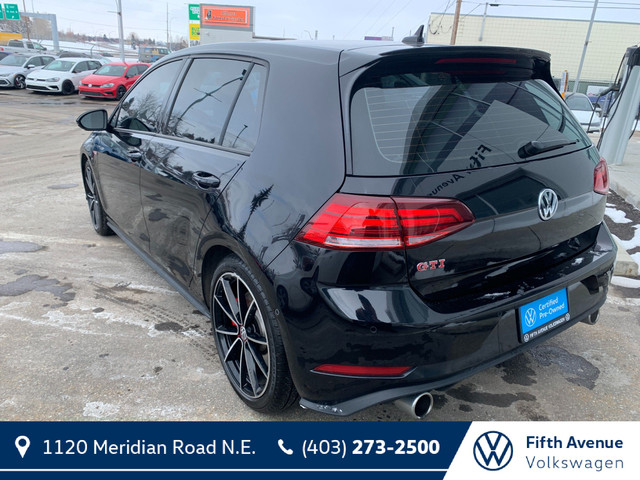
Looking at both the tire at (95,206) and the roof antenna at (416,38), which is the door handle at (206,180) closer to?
the roof antenna at (416,38)

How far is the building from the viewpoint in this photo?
51312mm

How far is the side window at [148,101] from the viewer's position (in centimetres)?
335

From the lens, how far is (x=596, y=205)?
2.54m

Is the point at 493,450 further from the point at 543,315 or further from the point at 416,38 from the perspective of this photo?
the point at 416,38

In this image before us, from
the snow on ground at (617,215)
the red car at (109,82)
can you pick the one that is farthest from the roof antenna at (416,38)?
the red car at (109,82)

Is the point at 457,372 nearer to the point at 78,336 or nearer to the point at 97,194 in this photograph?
the point at 78,336

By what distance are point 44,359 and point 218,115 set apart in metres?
1.74

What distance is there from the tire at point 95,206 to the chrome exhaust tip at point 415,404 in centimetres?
369

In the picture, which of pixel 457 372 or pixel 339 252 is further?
pixel 457 372

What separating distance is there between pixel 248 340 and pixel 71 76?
73.9 ft

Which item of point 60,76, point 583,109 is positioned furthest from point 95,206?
point 60,76

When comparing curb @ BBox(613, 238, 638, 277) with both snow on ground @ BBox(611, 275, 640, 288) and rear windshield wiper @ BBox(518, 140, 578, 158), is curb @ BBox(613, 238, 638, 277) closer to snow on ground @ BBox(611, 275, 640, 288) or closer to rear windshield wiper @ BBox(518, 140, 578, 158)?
snow on ground @ BBox(611, 275, 640, 288)

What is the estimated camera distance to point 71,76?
21.2 metres

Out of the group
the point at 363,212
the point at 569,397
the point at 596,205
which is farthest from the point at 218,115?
the point at 569,397
